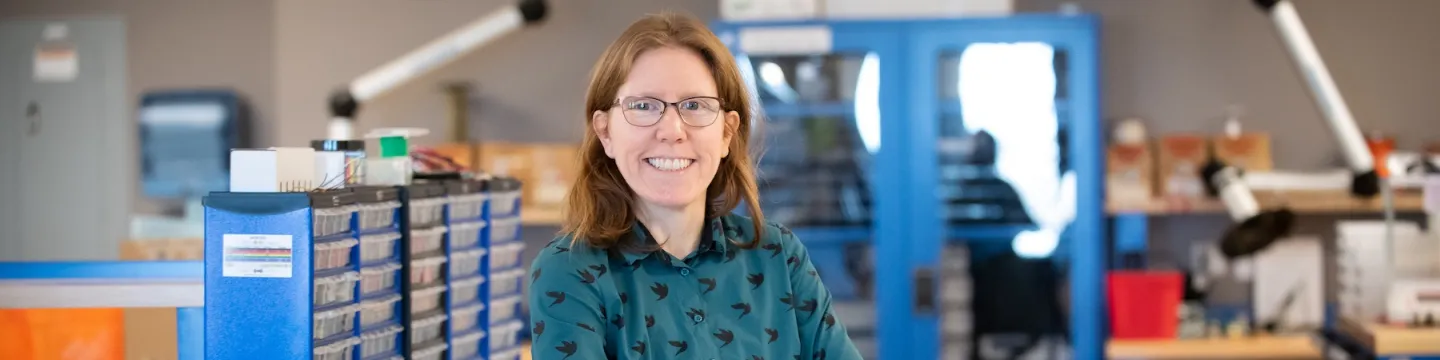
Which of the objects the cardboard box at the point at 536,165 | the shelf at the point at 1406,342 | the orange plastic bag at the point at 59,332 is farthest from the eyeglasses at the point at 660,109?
the cardboard box at the point at 536,165

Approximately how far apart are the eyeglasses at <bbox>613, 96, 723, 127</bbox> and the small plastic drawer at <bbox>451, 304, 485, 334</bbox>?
3.93ft

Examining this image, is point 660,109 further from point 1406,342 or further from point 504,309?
point 1406,342

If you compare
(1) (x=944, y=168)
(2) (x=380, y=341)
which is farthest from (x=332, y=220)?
(1) (x=944, y=168)

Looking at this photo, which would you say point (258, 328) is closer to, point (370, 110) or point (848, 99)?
point (848, 99)

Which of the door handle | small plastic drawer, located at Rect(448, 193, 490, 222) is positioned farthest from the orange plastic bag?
the door handle

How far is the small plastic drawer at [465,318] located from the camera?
9.72 ft

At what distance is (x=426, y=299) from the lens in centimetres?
286

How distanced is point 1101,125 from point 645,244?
348 centimetres

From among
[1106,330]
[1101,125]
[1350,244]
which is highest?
[1101,125]

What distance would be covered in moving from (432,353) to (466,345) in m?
0.16

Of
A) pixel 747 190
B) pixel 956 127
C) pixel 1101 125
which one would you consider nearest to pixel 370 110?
pixel 956 127

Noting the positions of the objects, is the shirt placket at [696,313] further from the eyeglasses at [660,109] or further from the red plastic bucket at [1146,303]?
the red plastic bucket at [1146,303]

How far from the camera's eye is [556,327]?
180 centimetres

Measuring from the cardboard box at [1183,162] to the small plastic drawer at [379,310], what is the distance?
3509 mm
